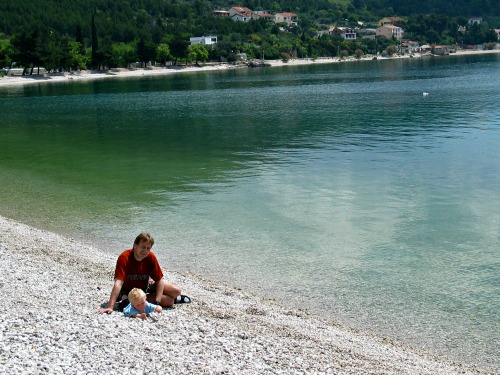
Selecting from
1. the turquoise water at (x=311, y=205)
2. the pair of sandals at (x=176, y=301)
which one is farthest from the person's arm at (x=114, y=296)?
the turquoise water at (x=311, y=205)

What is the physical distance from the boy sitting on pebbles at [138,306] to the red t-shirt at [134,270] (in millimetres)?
477

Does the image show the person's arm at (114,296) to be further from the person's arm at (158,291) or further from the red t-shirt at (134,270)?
the person's arm at (158,291)

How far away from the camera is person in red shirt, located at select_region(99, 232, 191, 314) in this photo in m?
11.9

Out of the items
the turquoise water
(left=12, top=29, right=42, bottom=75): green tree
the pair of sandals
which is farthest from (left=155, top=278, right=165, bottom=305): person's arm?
(left=12, top=29, right=42, bottom=75): green tree

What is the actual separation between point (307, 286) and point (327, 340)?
4311 millimetres

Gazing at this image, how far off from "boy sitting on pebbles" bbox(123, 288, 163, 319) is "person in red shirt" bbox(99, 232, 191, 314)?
1.09ft

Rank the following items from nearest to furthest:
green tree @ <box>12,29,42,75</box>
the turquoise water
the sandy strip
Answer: the sandy strip < the turquoise water < green tree @ <box>12,29,42,75</box>

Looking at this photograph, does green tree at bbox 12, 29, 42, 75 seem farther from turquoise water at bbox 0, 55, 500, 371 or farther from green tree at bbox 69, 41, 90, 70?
turquoise water at bbox 0, 55, 500, 371

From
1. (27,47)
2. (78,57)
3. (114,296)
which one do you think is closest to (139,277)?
(114,296)

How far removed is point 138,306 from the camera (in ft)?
38.5

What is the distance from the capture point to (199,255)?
19.1 metres

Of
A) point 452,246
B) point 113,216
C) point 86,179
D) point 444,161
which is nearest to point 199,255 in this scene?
point 113,216

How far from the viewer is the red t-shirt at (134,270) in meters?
12.0

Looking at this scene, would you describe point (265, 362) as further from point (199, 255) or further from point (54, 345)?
point (199, 255)
